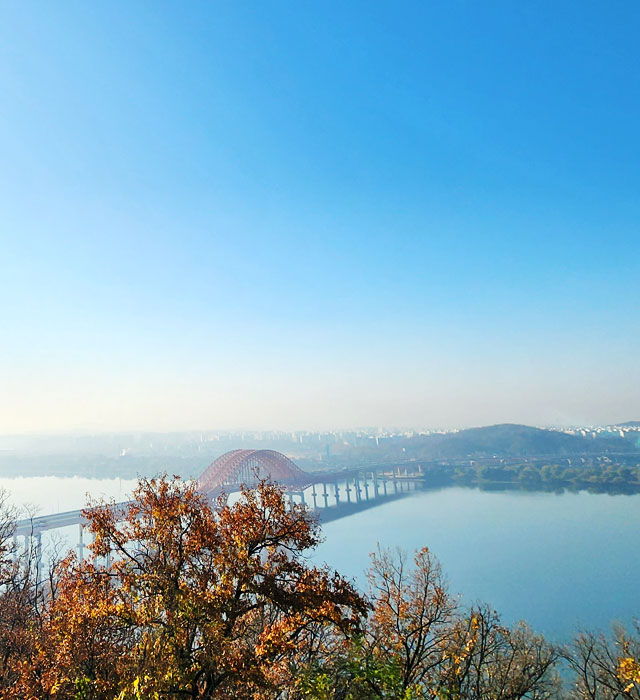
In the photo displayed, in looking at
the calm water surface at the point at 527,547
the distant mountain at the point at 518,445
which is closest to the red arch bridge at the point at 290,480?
the calm water surface at the point at 527,547

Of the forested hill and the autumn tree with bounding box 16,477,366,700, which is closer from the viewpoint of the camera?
the autumn tree with bounding box 16,477,366,700

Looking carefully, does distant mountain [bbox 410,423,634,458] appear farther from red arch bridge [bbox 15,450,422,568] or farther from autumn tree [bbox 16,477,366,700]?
autumn tree [bbox 16,477,366,700]

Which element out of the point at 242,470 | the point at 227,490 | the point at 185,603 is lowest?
the point at 227,490

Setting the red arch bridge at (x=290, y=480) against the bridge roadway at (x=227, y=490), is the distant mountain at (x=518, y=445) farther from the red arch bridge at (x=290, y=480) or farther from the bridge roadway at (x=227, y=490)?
the red arch bridge at (x=290, y=480)

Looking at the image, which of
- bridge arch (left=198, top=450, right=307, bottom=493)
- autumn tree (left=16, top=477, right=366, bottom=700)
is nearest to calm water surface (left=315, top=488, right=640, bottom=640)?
bridge arch (left=198, top=450, right=307, bottom=493)

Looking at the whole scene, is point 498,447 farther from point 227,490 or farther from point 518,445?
Result: point 227,490

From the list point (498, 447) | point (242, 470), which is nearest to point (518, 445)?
point (498, 447)

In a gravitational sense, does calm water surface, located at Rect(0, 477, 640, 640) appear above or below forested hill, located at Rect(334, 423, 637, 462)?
below
